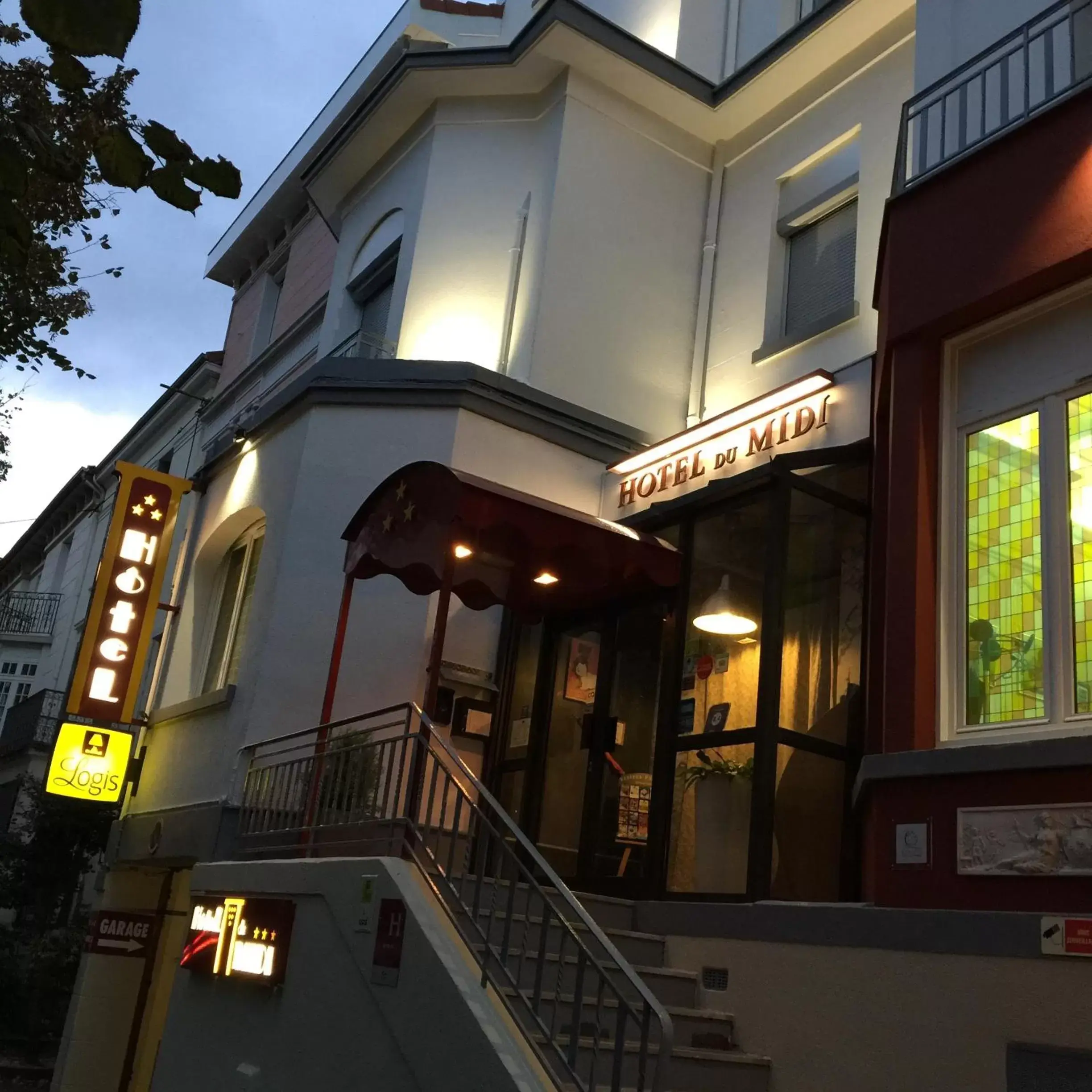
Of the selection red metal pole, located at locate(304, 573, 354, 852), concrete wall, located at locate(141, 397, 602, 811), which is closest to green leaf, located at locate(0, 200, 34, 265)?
red metal pole, located at locate(304, 573, 354, 852)

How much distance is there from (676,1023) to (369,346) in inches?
301

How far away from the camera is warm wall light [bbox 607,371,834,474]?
8266 millimetres

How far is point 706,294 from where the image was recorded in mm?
11281

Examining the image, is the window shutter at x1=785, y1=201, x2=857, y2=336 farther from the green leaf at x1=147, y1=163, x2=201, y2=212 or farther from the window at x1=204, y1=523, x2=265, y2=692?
the green leaf at x1=147, y1=163, x2=201, y2=212

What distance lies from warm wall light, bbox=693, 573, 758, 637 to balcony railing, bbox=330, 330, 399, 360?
4570 millimetres

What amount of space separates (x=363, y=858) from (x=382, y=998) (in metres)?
0.87

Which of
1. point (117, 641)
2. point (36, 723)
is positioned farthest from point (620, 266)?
point (36, 723)

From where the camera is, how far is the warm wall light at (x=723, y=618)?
7797 mm

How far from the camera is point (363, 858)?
6363mm

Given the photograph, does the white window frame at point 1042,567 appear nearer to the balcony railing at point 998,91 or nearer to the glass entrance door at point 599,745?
the balcony railing at point 998,91

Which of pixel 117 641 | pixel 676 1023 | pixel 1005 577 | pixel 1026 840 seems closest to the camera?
pixel 1026 840

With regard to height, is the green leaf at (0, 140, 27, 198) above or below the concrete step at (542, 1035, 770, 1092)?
above

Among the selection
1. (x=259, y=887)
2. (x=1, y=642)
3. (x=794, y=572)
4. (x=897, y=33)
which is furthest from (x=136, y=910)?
(x=1, y=642)

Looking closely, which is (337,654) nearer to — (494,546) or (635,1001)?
(494,546)
